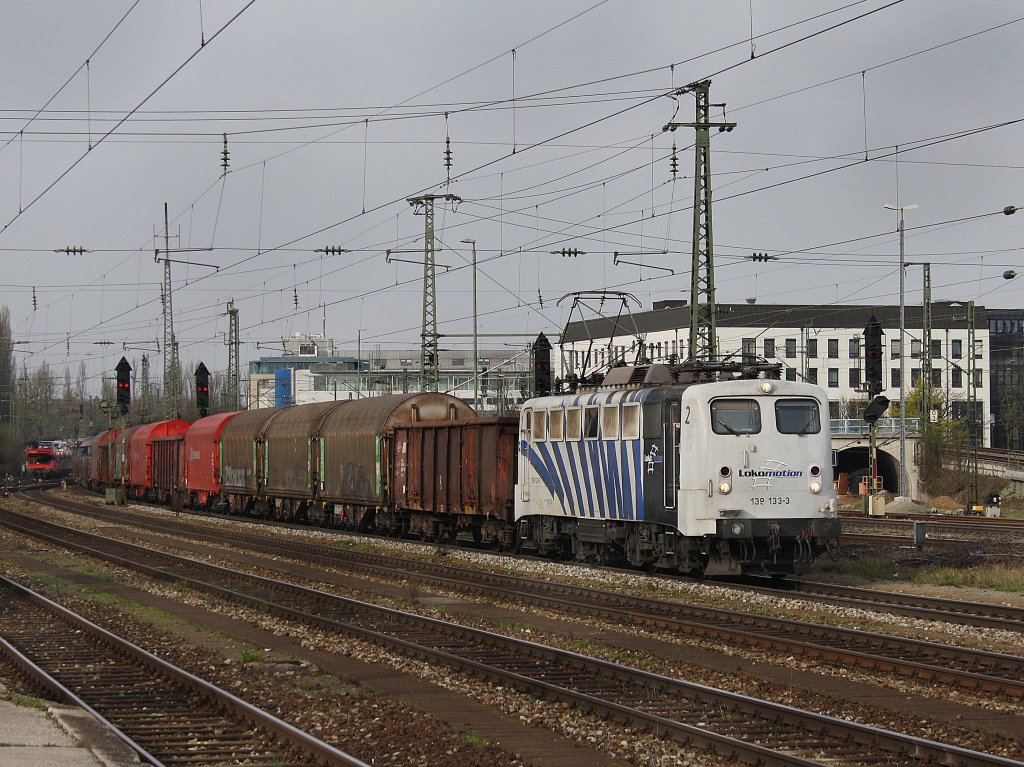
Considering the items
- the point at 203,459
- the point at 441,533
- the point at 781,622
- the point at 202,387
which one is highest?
the point at 202,387

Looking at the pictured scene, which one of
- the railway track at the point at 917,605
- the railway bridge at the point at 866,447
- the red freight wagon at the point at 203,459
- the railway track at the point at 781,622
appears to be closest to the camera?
the railway track at the point at 781,622

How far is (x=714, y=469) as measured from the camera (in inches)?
803

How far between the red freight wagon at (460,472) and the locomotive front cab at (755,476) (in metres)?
7.59

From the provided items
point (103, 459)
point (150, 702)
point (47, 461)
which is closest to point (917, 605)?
point (150, 702)

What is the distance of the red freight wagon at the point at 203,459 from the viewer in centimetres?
4938

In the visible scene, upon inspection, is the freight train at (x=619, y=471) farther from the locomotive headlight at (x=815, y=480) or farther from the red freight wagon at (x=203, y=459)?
the red freight wagon at (x=203, y=459)

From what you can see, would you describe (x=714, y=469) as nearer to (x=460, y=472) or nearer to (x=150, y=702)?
(x=460, y=472)

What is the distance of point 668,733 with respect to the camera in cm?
1028

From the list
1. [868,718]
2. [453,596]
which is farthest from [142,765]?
[453,596]

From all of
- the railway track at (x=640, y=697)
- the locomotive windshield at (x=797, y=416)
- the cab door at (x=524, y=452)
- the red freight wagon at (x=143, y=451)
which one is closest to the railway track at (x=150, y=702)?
the railway track at (x=640, y=697)

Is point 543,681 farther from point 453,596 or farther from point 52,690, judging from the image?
point 453,596

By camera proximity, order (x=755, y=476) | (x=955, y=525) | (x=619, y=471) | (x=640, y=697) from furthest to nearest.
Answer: (x=955, y=525)
(x=619, y=471)
(x=755, y=476)
(x=640, y=697)

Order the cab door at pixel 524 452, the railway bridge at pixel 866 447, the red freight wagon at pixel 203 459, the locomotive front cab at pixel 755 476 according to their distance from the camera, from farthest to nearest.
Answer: the railway bridge at pixel 866 447 < the red freight wagon at pixel 203 459 < the cab door at pixel 524 452 < the locomotive front cab at pixel 755 476

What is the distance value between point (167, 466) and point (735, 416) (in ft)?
134
